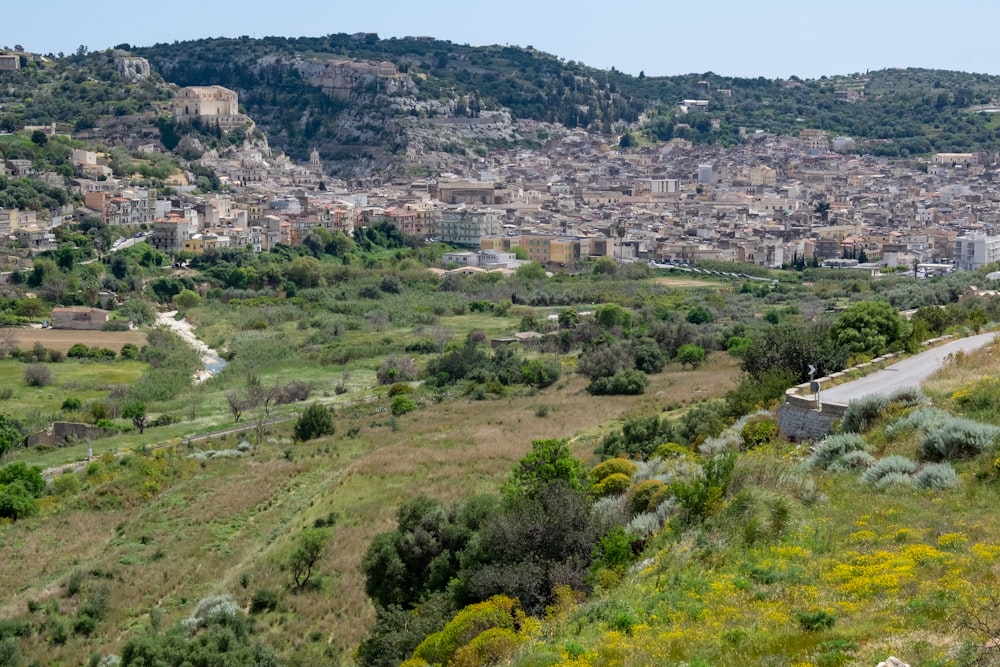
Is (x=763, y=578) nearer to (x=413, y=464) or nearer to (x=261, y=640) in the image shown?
(x=261, y=640)

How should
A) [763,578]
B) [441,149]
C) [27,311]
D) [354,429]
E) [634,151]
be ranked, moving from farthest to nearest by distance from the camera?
[634,151]
[441,149]
[27,311]
[354,429]
[763,578]

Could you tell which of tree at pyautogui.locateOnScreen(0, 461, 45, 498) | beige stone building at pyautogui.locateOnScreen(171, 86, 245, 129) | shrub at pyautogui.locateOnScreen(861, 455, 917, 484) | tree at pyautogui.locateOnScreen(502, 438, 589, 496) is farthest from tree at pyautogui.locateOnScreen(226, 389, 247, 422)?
beige stone building at pyautogui.locateOnScreen(171, 86, 245, 129)

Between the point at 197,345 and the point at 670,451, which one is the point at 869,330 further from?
the point at 197,345

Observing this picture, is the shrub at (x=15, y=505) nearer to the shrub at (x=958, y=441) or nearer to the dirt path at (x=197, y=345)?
the dirt path at (x=197, y=345)

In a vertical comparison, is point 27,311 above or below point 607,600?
below

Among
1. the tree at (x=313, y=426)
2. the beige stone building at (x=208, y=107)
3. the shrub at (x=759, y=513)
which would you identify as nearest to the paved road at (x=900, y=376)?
the shrub at (x=759, y=513)

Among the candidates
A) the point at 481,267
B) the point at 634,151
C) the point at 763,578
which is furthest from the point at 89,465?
the point at 634,151

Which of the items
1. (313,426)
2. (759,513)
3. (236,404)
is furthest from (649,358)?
(759,513)

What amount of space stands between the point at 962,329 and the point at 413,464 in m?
10.0

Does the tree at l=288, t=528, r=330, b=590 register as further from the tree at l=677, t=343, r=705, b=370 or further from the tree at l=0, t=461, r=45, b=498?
the tree at l=677, t=343, r=705, b=370

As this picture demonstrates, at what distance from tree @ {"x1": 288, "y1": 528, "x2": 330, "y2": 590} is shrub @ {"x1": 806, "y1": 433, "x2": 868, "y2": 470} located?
7481mm

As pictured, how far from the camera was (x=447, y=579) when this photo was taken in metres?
14.7

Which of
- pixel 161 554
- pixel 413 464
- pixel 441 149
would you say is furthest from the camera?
pixel 441 149

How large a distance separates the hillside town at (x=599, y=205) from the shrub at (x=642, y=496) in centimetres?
4822
